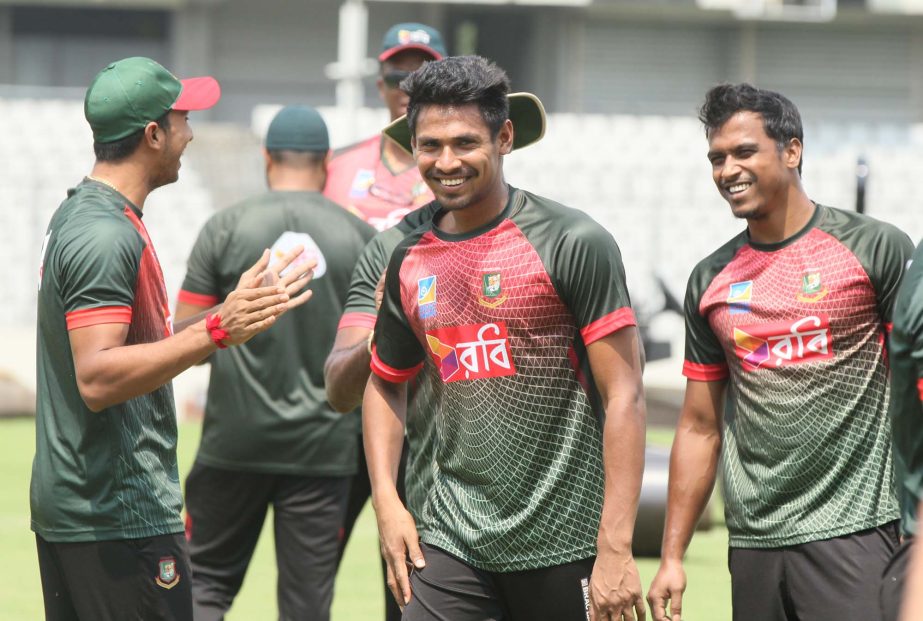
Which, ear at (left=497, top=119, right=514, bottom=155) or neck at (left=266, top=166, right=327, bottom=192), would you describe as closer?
ear at (left=497, top=119, right=514, bottom=155)

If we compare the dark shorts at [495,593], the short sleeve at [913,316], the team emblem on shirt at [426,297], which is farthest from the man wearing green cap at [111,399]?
the short sleeve at [913,316]

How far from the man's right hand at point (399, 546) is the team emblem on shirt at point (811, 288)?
1412 millimetres

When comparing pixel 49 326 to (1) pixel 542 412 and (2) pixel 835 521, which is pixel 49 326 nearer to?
(1) pixel 542 412

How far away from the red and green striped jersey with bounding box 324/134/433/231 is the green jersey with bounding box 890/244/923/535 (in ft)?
10.7

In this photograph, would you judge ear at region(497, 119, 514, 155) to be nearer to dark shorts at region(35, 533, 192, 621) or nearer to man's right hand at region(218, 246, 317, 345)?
man's right hand at region(218, 246, 317, 345)

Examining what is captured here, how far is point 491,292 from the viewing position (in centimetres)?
402

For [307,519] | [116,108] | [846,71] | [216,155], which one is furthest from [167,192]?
[116,108]

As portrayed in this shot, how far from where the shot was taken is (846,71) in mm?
33094

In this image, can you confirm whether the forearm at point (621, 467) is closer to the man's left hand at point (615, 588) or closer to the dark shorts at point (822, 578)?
the man's left hand at point (615, 588)

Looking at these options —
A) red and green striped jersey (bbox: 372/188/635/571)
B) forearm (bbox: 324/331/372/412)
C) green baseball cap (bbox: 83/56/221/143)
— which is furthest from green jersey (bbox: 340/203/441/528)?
green baseball cap (bbox: 83/56/221/143)

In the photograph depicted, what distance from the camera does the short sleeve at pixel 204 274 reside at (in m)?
6.23

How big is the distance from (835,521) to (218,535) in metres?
2.78

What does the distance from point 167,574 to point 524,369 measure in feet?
4.01

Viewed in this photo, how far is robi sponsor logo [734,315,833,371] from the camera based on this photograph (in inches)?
176
